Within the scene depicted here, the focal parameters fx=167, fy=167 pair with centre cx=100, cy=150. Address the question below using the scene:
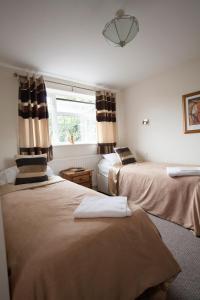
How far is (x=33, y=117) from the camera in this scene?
9.00 ft

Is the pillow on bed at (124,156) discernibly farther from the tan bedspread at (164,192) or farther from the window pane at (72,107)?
the window pane at (72,107)

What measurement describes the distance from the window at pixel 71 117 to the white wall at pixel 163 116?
38.8 inches

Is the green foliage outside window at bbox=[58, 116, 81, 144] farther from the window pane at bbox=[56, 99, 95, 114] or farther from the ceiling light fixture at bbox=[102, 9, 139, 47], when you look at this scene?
the ceiling light fixture at bbox=[102, 9, 139, 47]

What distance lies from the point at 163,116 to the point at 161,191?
1.69 metres

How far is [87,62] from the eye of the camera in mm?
2641

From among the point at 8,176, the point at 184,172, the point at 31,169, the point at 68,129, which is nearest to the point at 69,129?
the point at 68,129

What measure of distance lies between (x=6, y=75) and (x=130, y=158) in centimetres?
263

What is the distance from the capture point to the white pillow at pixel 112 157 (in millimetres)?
3442

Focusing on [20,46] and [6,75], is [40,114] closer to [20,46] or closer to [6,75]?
[6,75]

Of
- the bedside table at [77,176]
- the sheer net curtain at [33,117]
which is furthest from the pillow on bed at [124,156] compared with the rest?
the sheer net curtain at [33,117]

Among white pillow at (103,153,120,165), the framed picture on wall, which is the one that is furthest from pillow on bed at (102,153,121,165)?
the framed picture on wall

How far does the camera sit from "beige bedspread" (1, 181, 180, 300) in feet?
2.55

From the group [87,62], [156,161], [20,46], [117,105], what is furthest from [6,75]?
[156,161]

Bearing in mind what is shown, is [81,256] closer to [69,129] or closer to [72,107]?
[69,129]
